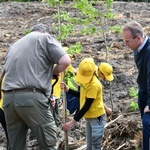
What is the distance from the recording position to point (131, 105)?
23.6ft

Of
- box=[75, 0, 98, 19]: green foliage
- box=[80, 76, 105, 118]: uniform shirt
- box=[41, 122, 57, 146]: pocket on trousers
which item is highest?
box=[75, 0, 98, 19]: green foliage

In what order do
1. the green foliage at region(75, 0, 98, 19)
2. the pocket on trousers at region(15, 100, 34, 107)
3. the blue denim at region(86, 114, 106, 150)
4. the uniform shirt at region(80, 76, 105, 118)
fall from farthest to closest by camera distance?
the green foliage at region(75, 0, 98, 19) < the blue denim at region(86, 114, 106, 150) < the uniform shirt at region(80, 76, 105, 118) < the pocket on trousers at region(15, 100, 34, 107)

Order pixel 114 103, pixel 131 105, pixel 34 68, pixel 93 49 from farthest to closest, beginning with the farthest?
pixel 93 49, pixel 114 103, pixel 131 105, pixel 34 68

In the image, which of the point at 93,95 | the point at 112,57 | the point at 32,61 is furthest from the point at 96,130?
the point at 112,57

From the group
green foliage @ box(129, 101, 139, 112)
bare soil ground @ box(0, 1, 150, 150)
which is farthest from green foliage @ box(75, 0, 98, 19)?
green foliage @ box(129, 101, 139, 112)

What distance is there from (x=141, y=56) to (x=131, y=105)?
243cm

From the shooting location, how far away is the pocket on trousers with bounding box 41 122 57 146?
4546mm

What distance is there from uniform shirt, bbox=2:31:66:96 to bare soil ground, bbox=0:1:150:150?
5.13 feet

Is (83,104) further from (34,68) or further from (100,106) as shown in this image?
(34,68)

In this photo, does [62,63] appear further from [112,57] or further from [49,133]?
[112,57]

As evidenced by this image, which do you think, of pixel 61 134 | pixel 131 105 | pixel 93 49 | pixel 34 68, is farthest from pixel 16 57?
pixel 93 49

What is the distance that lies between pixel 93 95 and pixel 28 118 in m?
0.83

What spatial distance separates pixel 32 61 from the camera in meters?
4.41

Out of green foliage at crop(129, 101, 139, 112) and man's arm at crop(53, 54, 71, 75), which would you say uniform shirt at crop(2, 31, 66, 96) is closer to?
man's arm at crop(53, 54, 71, 75)
